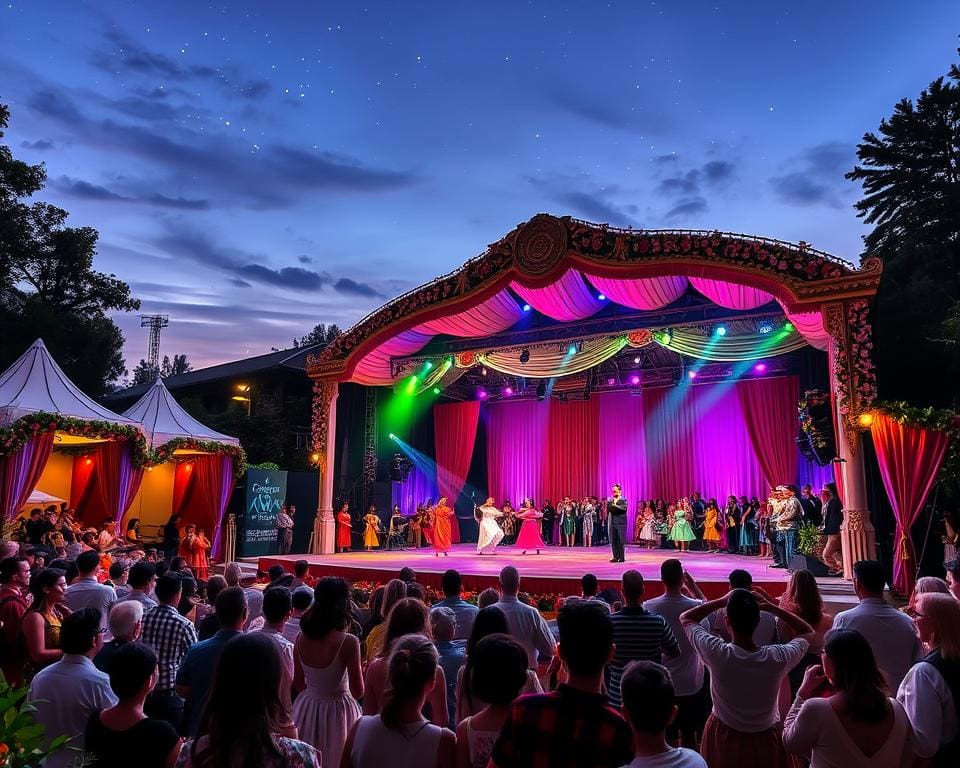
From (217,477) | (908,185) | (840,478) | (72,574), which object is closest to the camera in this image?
(72,574)

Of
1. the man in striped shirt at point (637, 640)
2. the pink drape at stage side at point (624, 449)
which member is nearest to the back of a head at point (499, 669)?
the man in striped shirt at point (637, 640)

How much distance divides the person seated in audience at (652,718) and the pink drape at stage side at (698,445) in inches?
608

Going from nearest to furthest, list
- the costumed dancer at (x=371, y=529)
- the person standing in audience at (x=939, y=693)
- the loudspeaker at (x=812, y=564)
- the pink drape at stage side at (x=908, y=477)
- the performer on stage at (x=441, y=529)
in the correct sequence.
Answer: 1. the person standing in audience at (x=939, y=693)
2. the pink drape at stage side at (x=908, y=477)
3. the loudspeaker at (x=812, y=564)
4. the performer on stage at (x=441, y=529)
5. the costumed dancer at (x=371, y=529)

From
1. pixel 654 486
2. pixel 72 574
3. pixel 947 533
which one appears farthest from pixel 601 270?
pixel 72 574

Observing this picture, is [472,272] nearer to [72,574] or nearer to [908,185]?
[72,574]

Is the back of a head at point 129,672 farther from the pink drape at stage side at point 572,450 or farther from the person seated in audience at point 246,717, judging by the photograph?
the pink drape at stage side at point 572,450

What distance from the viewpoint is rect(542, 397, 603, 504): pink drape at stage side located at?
18781 millimetres

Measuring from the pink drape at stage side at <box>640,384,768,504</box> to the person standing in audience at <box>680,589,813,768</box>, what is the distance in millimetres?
14388

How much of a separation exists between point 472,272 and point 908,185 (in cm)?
1109

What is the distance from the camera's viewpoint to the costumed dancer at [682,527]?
15.6 metres

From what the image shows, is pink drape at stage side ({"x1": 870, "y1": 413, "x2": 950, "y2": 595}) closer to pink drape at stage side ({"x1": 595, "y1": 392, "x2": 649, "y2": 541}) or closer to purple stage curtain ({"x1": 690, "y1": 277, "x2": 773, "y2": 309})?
purple stage curtain ({"x1": 690, "y1": 277, "x2": 773, "y2": 309})

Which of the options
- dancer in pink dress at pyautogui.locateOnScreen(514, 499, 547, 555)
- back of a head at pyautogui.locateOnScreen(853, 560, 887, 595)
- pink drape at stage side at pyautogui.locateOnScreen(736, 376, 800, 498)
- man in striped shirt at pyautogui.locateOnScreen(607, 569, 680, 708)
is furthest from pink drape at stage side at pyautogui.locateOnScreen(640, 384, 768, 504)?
man in striped shirt at pyautogui.locateOnScreen(607, 569, 680, 708)

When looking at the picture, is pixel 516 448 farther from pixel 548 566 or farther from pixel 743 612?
pixel 743 612

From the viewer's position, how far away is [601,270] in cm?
1194
